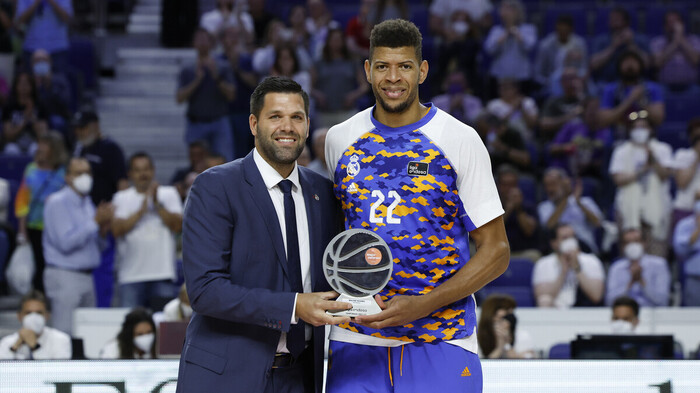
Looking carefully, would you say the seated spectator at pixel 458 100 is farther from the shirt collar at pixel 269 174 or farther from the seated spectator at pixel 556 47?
the shirt collar at pixel 269 174

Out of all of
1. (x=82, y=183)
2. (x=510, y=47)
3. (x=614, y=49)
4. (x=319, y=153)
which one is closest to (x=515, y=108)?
(x=510, y=47)

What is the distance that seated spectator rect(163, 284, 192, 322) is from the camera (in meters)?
7.39

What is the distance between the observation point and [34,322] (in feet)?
23.7

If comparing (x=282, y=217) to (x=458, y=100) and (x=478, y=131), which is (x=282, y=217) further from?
(x=458, y=100)

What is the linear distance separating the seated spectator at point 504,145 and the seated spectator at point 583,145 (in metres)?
0.39

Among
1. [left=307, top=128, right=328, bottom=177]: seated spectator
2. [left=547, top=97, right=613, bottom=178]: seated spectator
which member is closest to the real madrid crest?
[left=307, top=128, right=328, bottom=177]: seated spectator

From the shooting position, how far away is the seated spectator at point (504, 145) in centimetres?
1003

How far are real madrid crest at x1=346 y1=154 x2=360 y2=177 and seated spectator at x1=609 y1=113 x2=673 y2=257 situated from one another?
623 cm

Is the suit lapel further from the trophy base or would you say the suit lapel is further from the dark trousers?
the dark trousers

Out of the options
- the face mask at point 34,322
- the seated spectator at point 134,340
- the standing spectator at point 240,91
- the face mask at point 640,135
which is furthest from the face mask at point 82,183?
the face mask at point 640,135

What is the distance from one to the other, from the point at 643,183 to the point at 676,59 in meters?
2.50

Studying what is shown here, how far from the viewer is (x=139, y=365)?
4469 mm

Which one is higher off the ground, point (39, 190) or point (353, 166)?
point (39, 190)

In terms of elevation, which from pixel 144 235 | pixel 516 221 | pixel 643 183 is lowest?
pixel 144 235
